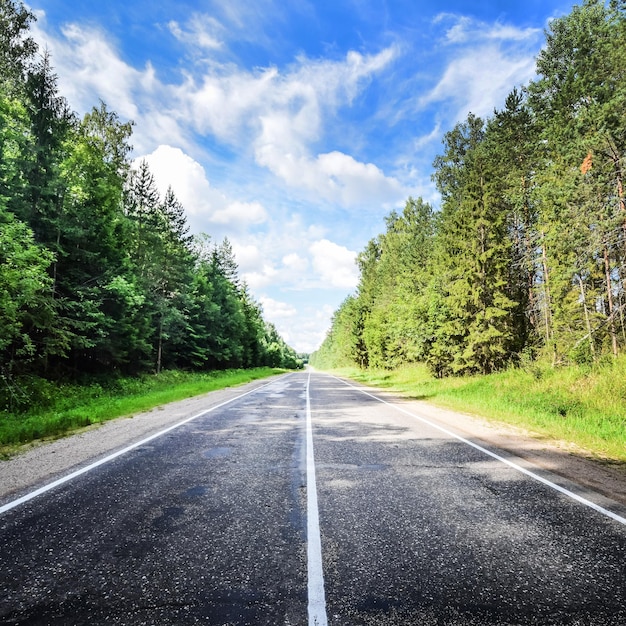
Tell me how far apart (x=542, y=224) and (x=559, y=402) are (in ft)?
32.6

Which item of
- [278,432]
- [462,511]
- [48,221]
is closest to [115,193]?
[48,221]

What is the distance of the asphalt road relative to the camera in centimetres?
253

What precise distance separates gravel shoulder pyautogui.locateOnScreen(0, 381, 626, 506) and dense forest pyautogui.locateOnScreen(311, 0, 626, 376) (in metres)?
6.49

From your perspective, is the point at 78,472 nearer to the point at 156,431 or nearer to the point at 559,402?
the point at 156,431

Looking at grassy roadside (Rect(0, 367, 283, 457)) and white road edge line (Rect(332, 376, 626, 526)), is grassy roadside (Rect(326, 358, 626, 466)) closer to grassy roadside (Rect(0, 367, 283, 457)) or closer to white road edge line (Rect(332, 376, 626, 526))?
white road edge line (Rect(332, 376, 626, 526))

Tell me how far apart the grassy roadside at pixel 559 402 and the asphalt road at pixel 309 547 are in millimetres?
3510

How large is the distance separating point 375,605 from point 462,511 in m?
2.10

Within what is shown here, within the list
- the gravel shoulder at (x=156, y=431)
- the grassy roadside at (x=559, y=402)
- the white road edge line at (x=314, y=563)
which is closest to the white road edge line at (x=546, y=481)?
the gravel shoulder at (x=156, y=431)

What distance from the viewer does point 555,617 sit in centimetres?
245

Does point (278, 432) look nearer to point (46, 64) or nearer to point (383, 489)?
point (383, 489)

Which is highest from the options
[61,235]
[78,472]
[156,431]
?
[61,235]

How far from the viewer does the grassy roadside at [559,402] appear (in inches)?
320

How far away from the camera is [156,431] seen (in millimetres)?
8938

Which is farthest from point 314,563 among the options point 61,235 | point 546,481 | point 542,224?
point 542,224
